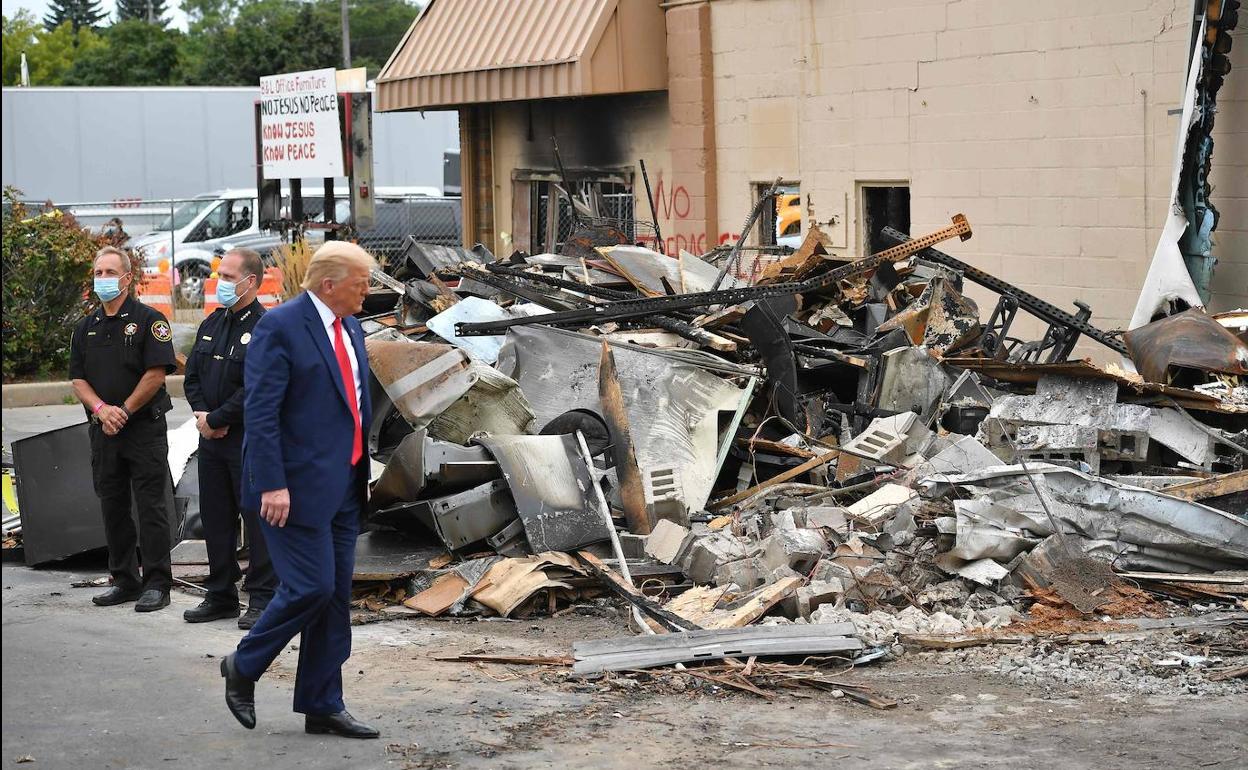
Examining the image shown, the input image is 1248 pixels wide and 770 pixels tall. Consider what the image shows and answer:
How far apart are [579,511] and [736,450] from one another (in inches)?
65.5

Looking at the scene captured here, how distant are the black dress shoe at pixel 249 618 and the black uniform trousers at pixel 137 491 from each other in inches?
27.2

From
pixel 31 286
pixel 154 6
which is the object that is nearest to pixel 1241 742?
pixel 31 286

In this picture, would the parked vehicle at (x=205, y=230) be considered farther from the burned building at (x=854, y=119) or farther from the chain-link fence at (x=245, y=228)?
the burned building at (x=854, y=119)

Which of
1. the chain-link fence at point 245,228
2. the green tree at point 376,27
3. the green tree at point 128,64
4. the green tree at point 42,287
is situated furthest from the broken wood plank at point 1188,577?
the green tree at point 376,27

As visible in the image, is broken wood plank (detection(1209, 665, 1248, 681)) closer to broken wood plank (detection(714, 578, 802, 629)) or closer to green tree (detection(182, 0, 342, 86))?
broken wood plank (detection(714, 578, 802, 629))

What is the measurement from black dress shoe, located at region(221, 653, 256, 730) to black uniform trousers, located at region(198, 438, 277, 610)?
167 cm

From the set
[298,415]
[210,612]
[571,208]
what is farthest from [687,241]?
[298,415]

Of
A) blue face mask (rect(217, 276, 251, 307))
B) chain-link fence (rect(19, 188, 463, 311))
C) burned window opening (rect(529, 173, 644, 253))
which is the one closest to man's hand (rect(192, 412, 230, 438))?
blue face mask (rect(217, 276, 251, 307))

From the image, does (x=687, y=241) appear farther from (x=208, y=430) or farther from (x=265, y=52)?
(x=265, y=52)

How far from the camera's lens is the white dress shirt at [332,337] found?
16.1ft

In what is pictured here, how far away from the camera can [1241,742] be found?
16.0 ft

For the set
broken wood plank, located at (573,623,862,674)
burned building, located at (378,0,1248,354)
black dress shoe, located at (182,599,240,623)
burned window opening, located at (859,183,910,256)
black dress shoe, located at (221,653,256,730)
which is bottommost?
black dress shoe, located at (182,599,240,623)

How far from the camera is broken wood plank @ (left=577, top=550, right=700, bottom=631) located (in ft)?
20.9

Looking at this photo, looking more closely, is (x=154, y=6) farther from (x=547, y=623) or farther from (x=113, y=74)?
(x=547, y=623)
